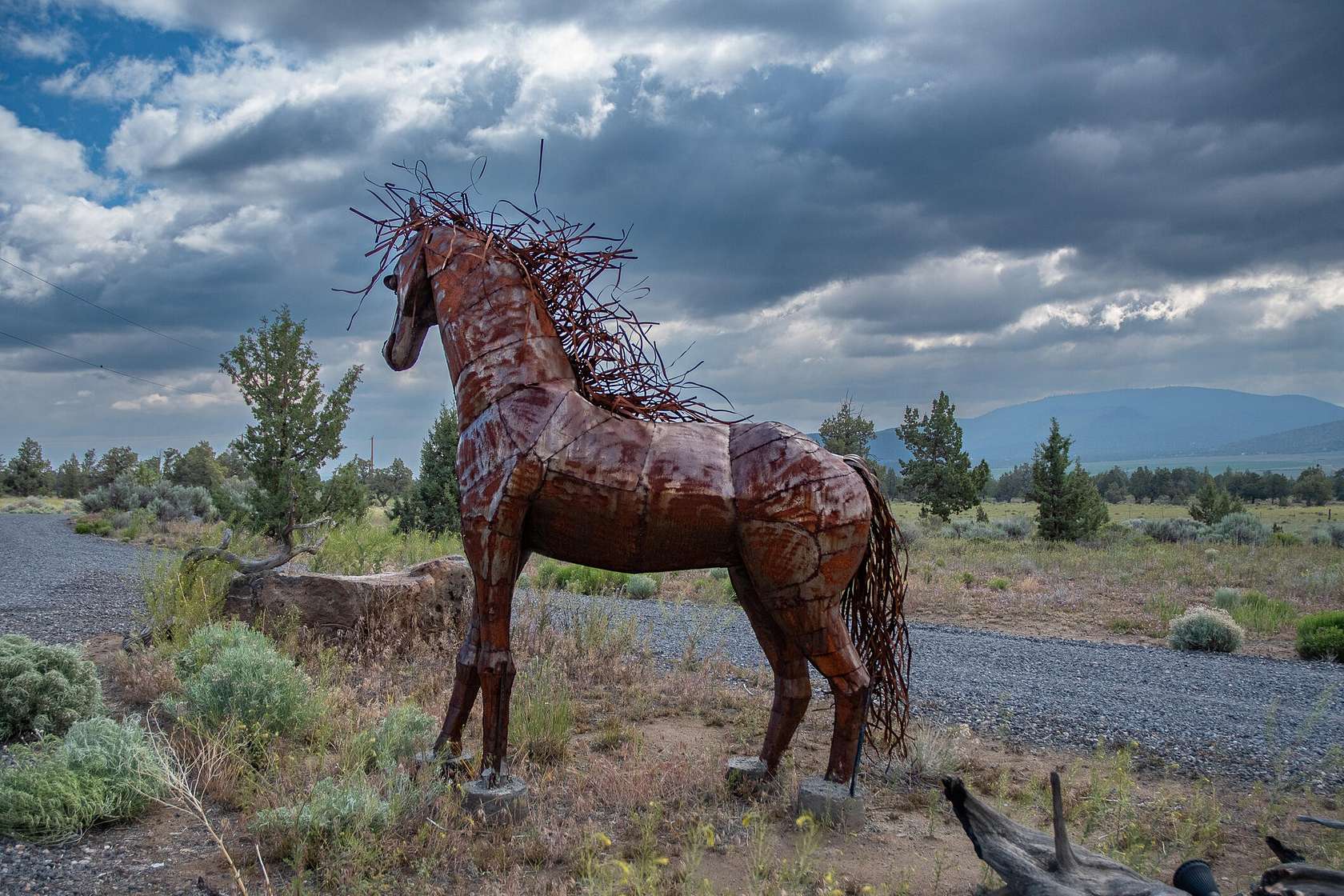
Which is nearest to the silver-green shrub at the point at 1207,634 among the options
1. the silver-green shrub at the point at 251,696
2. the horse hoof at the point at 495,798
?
the horse hoof at the point at 495,798

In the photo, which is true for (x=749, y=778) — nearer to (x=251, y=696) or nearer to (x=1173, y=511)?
(x=251, y=696)

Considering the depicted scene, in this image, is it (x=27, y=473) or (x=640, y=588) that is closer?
(x=640, y=588)

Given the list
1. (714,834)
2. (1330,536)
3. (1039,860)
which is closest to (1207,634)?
(1039,860)

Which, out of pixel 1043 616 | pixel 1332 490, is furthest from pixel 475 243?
pixel 1332 490

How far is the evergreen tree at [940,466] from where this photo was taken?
3209cm

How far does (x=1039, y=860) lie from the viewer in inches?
123

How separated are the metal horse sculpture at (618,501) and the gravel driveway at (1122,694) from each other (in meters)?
2.91

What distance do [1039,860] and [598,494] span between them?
2.45 metres

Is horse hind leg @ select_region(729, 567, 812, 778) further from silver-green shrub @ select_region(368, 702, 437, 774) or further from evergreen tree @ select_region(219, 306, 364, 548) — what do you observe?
evergreen tree @ select_region(219, 306, 364, 548)

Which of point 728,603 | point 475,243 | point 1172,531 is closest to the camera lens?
point 475,243

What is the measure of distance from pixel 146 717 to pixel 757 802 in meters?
4.65

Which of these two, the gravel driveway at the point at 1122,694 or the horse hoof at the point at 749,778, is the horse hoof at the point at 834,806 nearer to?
the horse hoof at the point at 749,778

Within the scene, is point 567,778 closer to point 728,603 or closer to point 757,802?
point 757,802

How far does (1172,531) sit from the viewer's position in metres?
27.7
